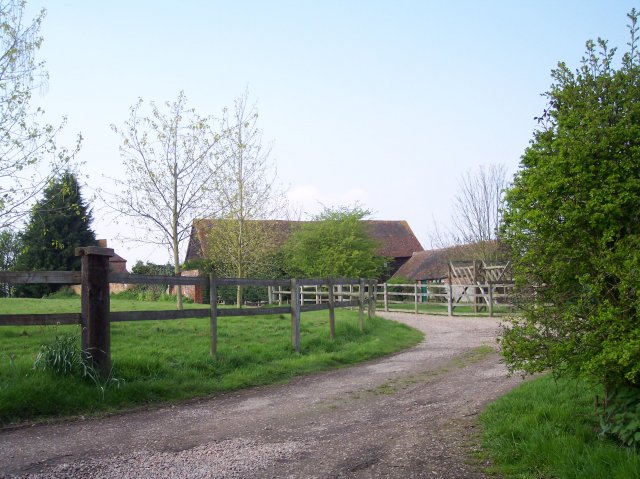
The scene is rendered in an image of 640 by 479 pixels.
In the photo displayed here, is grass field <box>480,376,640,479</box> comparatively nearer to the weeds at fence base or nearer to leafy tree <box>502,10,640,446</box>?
leafy tree <box>502,10,640,446</box>

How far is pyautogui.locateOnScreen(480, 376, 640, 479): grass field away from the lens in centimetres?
402

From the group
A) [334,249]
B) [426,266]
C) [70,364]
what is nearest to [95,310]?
[70,364]

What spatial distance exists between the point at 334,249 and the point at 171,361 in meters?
24.2

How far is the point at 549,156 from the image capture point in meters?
5.00

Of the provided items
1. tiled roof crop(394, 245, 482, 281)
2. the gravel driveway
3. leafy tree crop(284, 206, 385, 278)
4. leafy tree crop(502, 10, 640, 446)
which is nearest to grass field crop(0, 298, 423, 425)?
the gravel driveway

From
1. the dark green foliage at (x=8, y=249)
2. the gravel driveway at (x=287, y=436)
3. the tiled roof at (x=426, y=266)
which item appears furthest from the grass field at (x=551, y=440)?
the tiled roof at (x=426, y=266)

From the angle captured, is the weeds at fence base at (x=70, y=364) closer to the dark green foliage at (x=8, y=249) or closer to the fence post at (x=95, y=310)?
the fence post at (x=95, y=310)

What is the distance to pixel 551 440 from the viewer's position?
4633 millimetres

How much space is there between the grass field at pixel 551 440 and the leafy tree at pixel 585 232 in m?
0.54

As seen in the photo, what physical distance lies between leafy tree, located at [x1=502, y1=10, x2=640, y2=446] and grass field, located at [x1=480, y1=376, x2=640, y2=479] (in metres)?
0.54

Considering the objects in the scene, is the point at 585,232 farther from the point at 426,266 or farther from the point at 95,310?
the point at 426,266

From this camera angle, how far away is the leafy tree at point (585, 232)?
4430 mm

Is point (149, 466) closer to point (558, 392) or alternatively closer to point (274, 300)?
point (558, 392)

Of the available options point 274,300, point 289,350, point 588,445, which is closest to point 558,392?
point 588,445
